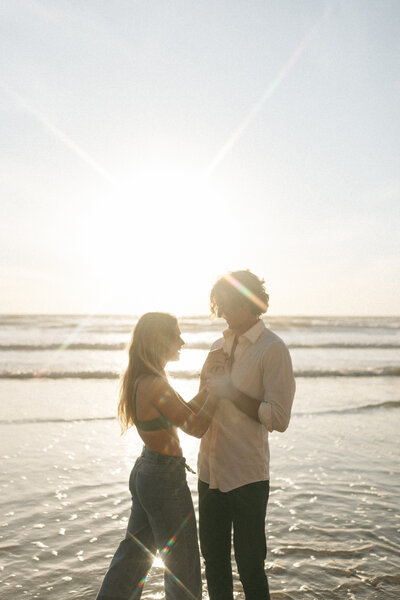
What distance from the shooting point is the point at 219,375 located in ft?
10.9

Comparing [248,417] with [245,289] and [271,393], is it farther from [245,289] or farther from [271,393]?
[245,289]

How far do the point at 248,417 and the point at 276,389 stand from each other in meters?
0.29

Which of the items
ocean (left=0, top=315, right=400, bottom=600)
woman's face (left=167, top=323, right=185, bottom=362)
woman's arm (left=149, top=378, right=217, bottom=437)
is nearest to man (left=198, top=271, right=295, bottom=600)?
woman's arm (left=149, top=378, right=217, bottom=437)

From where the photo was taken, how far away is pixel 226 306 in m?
3.36

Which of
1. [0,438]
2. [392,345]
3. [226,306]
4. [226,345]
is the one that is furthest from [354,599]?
[392,345]

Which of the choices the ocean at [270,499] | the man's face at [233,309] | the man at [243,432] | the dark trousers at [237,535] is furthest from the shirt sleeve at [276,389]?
the ocean at [270,499]

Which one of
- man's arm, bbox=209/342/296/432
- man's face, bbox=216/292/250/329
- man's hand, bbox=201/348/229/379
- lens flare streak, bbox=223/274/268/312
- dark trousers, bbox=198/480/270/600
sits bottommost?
dark trousers, bbox=198/480/270/600

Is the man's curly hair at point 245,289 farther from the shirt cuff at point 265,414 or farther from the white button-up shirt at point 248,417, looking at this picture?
the shirt cuff at point 265,414

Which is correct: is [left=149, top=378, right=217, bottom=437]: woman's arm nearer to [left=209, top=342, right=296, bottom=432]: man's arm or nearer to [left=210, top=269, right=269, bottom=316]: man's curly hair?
[left=209, top=342, right=296, bottom=432]: man's arm

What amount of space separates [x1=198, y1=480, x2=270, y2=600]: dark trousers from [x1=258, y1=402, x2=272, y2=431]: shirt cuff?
44 centimetres

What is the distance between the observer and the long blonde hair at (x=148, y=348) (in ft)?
10.6

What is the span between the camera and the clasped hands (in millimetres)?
3191

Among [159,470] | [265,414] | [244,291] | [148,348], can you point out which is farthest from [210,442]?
[244,291]

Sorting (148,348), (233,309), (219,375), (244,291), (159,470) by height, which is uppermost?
(244,291)
